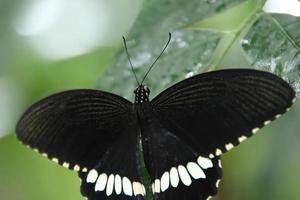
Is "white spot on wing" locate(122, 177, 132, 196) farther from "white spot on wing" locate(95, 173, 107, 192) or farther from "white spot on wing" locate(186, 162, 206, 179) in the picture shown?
"white spot on wing" locate(186, 162, 206, 179)

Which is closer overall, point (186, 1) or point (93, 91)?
point (93, 91)

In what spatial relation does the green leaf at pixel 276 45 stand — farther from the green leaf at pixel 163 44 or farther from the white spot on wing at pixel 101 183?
the white spot on wing at pixel 101 183

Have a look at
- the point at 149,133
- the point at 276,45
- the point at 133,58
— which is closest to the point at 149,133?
the point at 149,133

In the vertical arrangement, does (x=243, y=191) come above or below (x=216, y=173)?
above

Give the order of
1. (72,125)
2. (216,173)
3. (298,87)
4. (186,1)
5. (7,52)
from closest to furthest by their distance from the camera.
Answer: (298,87) → (216,173) → (72,125) → (186,1) → (7,52)

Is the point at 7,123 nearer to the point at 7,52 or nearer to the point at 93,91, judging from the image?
the point at 7,52

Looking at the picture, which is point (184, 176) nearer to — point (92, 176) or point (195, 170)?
point (195, 170)

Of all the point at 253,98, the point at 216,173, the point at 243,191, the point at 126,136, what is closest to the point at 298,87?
the point at 253,98

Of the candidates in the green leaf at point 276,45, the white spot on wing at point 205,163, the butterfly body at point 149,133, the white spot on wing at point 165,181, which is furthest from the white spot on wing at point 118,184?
the green leaf at point 276,45
